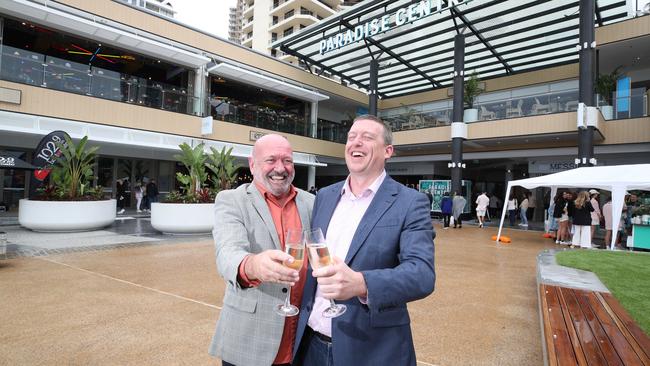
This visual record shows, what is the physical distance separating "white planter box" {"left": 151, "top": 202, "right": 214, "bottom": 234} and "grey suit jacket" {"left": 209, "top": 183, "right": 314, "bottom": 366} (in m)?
9.56

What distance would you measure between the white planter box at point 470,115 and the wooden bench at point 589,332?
16.6 meters

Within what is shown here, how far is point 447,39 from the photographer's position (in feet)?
66.0

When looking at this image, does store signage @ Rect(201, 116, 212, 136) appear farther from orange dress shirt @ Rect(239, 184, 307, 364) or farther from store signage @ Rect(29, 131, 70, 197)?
orange dress shirt @ Rect(239, 184, 307, 364)

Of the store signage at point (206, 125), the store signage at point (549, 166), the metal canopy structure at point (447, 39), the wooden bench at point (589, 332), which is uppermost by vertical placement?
the metal canopy structure at point (447, 39)

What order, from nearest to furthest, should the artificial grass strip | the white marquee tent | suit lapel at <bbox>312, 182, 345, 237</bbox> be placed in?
1. suit lapel at <bbox>312, 182, 345, 237</bbox>
2. the artificial grass strip
3. the white marquee tent

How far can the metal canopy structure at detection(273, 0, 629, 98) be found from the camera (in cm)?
1708

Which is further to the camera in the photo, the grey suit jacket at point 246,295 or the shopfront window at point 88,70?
the shopfront window at point 88,70

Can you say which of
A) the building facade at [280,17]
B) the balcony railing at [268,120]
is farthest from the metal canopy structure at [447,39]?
the building facade at [280,17]

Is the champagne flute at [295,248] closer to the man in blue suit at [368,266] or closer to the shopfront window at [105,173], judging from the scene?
the man in blue suit at [368,266]

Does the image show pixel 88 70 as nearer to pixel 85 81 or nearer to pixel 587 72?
pixel 85 81

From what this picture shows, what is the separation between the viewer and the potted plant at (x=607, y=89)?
16.0 m

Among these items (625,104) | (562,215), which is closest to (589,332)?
(562,215)

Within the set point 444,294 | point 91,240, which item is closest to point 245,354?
point 444,294

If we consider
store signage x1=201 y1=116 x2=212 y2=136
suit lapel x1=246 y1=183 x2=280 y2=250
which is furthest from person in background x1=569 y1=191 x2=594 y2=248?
store signage x1=201 y1=116 x2=212 y2=136
